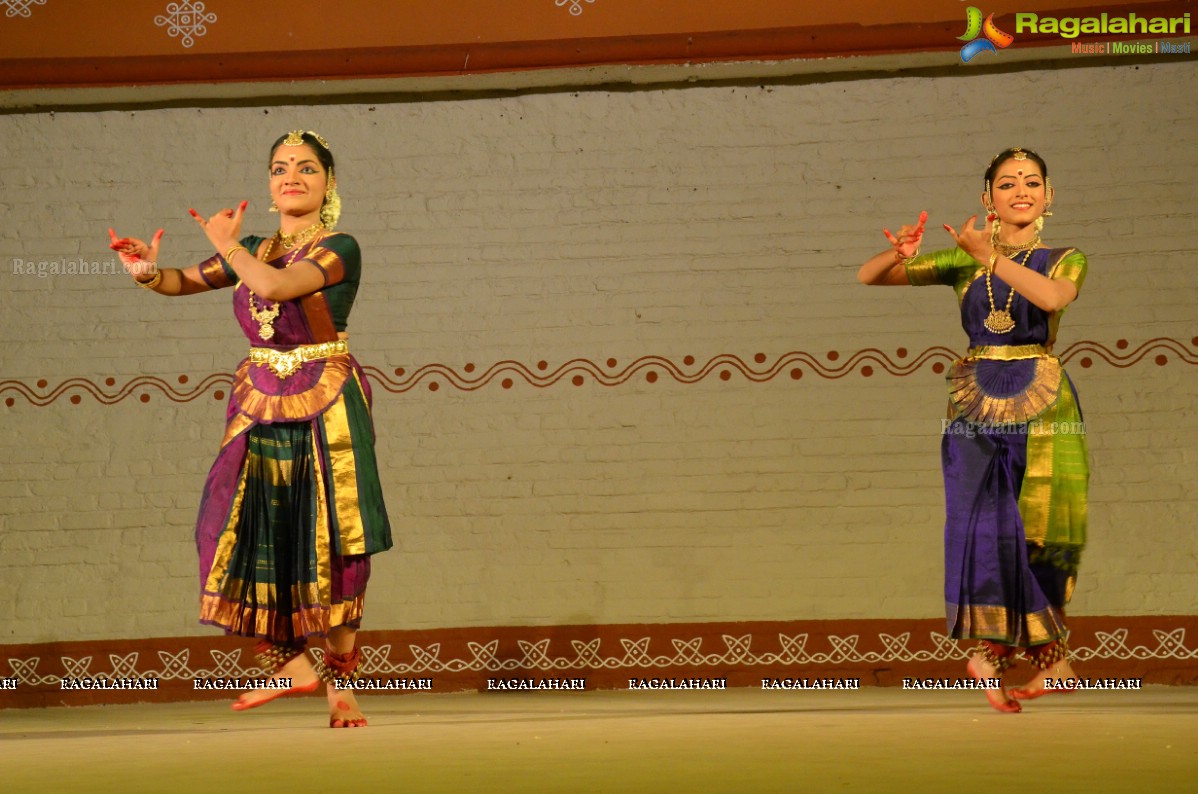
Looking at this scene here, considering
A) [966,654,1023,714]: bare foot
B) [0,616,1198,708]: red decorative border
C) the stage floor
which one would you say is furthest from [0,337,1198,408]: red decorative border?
[966,654,1023,714]: bare foot

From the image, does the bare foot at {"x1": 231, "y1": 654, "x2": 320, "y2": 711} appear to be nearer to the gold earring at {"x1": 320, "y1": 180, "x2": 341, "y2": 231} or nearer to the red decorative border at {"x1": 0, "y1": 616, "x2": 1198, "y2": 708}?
the gold earring at {"x1": 320, "y1": 180, "x2": 341, "y2": 231}

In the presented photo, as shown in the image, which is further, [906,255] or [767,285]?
[767,285]

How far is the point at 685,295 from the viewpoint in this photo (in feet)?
19.2

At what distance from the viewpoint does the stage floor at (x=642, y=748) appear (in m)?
2.88

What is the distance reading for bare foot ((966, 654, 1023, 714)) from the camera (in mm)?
4211

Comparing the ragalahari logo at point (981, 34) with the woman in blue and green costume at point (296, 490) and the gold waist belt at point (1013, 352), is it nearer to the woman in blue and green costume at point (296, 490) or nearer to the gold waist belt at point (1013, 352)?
the gold waist belt at point (1013, 352)

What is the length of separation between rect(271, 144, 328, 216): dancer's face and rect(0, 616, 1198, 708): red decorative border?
2.12 m

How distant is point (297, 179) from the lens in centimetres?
422

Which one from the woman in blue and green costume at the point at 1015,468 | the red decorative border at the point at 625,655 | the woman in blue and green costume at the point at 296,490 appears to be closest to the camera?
the woman in blue and green costume at the point at 296,490

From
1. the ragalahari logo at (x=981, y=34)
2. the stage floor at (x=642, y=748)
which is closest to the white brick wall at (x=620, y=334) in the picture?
the ragalahari logo at (x=981, y=34)

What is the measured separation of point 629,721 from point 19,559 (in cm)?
283

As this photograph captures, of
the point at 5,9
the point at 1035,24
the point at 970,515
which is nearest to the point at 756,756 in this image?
the point at 970,515

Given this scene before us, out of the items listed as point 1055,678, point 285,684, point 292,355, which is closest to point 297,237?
point 292,355

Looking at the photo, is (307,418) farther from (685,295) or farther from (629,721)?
(685,295)
